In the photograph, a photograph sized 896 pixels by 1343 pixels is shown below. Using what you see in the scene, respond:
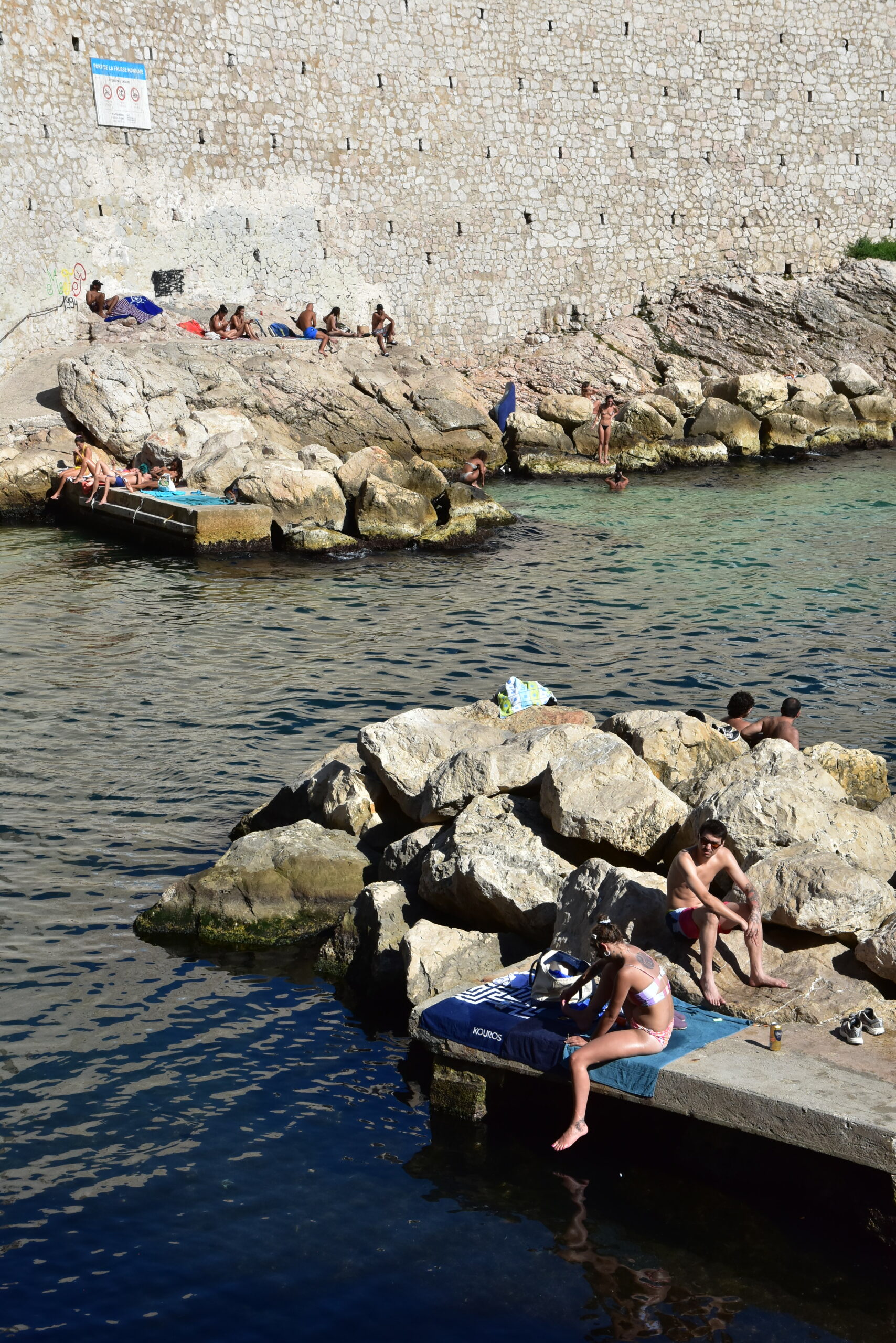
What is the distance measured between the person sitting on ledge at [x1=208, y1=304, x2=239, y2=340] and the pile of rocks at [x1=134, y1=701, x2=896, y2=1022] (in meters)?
17.3

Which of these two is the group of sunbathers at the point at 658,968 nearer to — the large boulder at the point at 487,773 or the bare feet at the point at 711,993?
the bare feet at the point at 711,993

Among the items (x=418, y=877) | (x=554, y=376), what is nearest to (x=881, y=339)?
(x=554, y=376)

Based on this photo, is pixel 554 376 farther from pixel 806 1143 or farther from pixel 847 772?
pixel 806 1143

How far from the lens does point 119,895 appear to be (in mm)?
8203

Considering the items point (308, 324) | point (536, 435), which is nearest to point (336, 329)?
point (308, 324)

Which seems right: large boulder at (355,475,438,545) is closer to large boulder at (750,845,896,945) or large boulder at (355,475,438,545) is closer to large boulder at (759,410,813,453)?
large boulder at (759,410,813,453)

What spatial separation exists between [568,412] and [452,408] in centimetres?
351

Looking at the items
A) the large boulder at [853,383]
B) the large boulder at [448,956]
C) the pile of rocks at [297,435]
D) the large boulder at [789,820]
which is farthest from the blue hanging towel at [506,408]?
the large boulder at [448,956]

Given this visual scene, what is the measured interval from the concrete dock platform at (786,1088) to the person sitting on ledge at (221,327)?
2065cm

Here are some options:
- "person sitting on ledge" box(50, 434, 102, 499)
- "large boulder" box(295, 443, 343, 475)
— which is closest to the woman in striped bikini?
"large boulder" box(295, 443, 343, 475)

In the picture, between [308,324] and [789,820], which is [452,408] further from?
[789,820]

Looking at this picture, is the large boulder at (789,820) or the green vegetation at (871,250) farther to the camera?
the green vegetation at (871,250)

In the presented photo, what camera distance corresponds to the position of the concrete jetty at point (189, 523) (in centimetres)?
1845

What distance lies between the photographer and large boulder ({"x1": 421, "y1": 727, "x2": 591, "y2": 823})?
26.8 ft
